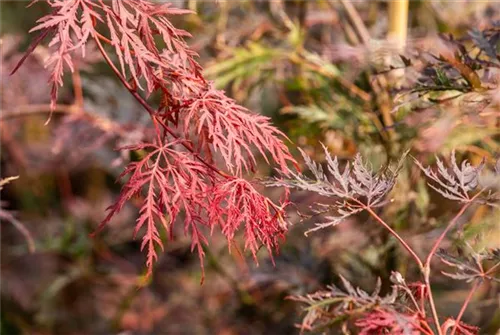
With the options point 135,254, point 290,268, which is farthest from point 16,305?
point 290,268

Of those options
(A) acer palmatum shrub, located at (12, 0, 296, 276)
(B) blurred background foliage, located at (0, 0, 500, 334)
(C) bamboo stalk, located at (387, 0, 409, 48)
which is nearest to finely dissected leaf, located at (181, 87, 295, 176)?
(A) acer palmatum shrub, located at (12, 0, 296, 276)

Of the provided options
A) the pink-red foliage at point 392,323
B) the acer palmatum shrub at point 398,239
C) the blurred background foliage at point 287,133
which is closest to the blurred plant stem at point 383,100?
the blurred background foliage at point 287,133

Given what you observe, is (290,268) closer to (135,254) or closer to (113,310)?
(135,254)

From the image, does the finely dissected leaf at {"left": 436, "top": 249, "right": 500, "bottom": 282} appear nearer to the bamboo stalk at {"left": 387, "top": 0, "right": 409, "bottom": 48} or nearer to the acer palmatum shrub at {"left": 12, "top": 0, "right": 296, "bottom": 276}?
the acer palmatum shrub at {"left": 12, "top": 0, "right": 296, "bottom": 276}

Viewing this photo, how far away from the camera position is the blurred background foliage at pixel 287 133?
4.23 ft

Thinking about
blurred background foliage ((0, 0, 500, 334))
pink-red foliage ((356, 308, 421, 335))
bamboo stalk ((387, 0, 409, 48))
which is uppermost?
bamboo stalk ((387, 0, 409, 48))

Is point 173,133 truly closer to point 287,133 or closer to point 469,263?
point 469,263

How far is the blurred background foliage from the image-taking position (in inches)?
50.8

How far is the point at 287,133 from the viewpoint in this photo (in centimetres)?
178

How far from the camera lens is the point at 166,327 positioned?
2354 millimetres

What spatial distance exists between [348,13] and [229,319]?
93cm

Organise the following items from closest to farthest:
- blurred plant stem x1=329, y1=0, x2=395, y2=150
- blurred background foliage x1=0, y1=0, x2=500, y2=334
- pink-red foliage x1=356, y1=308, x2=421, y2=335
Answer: pink-red foliage x1=356, y1=308, x2=421, y2=335 → blurred background foliage x1=0, y1=0, x2=500, y2=334 → blurred plant stem x1=329, y1=0, x2=395, y2=150

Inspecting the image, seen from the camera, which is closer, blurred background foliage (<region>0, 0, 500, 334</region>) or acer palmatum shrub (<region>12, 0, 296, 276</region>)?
acer palmatum shrub (<region>12, 0, 296, 276</region>)

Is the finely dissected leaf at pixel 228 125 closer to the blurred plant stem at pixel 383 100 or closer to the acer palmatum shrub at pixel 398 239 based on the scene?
the acer palmatum shrub at pixel 398 239
